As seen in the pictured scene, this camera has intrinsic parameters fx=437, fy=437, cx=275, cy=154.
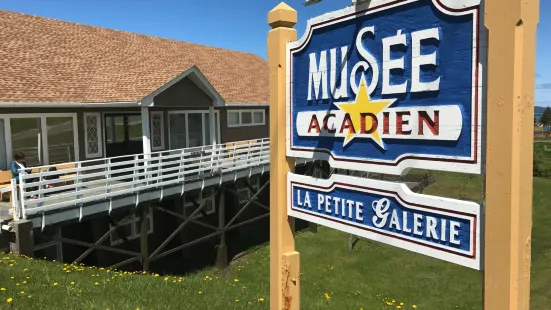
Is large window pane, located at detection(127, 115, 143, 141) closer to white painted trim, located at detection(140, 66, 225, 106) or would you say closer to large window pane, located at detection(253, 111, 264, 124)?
white painted trim, located at detection(140, 66, 225, 106)

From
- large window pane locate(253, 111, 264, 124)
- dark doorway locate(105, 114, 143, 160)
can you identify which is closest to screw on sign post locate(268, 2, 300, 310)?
dark doorway locate(105, 114, 143, 160)

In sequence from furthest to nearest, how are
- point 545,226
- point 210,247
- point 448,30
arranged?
point 545,226 → point 210,247 → point 448,30

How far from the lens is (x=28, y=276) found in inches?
271

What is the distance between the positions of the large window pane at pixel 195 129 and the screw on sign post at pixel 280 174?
15471 millimetres

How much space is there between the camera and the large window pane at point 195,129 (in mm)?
18992

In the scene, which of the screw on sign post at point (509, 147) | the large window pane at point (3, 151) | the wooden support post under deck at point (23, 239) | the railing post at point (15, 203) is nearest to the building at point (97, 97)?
the large window pane at point (3, 151)

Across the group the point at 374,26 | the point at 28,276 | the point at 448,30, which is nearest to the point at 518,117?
the point at 448,30

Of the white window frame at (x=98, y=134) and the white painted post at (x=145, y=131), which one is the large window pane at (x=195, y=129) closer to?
the white window frame at (x=98, y=134)

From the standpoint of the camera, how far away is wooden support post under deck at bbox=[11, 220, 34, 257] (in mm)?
9570

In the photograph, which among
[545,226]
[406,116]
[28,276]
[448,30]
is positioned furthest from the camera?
[545,226]

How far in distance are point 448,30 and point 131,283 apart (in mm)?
6164

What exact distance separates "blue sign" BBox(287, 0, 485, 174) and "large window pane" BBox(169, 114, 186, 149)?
15.1 metres

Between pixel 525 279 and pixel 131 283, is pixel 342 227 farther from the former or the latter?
pixel 131 283

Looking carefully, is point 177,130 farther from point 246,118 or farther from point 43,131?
point 43,131
